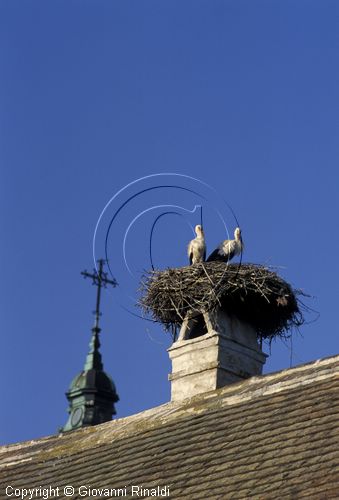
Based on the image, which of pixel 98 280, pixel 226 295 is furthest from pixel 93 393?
pixel 226 295

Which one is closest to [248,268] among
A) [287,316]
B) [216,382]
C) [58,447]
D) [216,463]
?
[287,316]

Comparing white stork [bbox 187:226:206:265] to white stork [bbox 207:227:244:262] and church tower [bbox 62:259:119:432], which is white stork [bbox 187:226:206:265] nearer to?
white stork [bbox 207:227:244:262]

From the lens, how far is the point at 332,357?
38.8 ft

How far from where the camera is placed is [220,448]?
441 inches

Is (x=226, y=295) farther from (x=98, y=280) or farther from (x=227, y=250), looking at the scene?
(x=98, y=280)

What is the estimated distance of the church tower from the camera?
2483 centimetres

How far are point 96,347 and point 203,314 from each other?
1215cm

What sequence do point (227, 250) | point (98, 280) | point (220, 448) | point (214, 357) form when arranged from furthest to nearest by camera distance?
point (98, 280), point (227, 250), point (214, 357), point (220, 448)

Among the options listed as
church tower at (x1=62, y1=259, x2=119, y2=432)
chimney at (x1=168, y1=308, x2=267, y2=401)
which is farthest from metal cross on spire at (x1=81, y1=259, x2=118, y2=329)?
chimney at (x1=168, y1=308, x2=267, y2=401)

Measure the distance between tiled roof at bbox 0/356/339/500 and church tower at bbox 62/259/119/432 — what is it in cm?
1097

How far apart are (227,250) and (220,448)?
4.55 m

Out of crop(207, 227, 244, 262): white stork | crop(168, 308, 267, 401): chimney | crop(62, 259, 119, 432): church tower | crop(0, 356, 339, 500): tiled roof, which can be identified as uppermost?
crop(62, 259, 119, 432): church tower

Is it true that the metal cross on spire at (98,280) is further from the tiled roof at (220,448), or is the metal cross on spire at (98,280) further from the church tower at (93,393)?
the tiled roof at (220,448)

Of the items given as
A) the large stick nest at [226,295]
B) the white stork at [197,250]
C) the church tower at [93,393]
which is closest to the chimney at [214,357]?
the large stick nest at [226,295]
